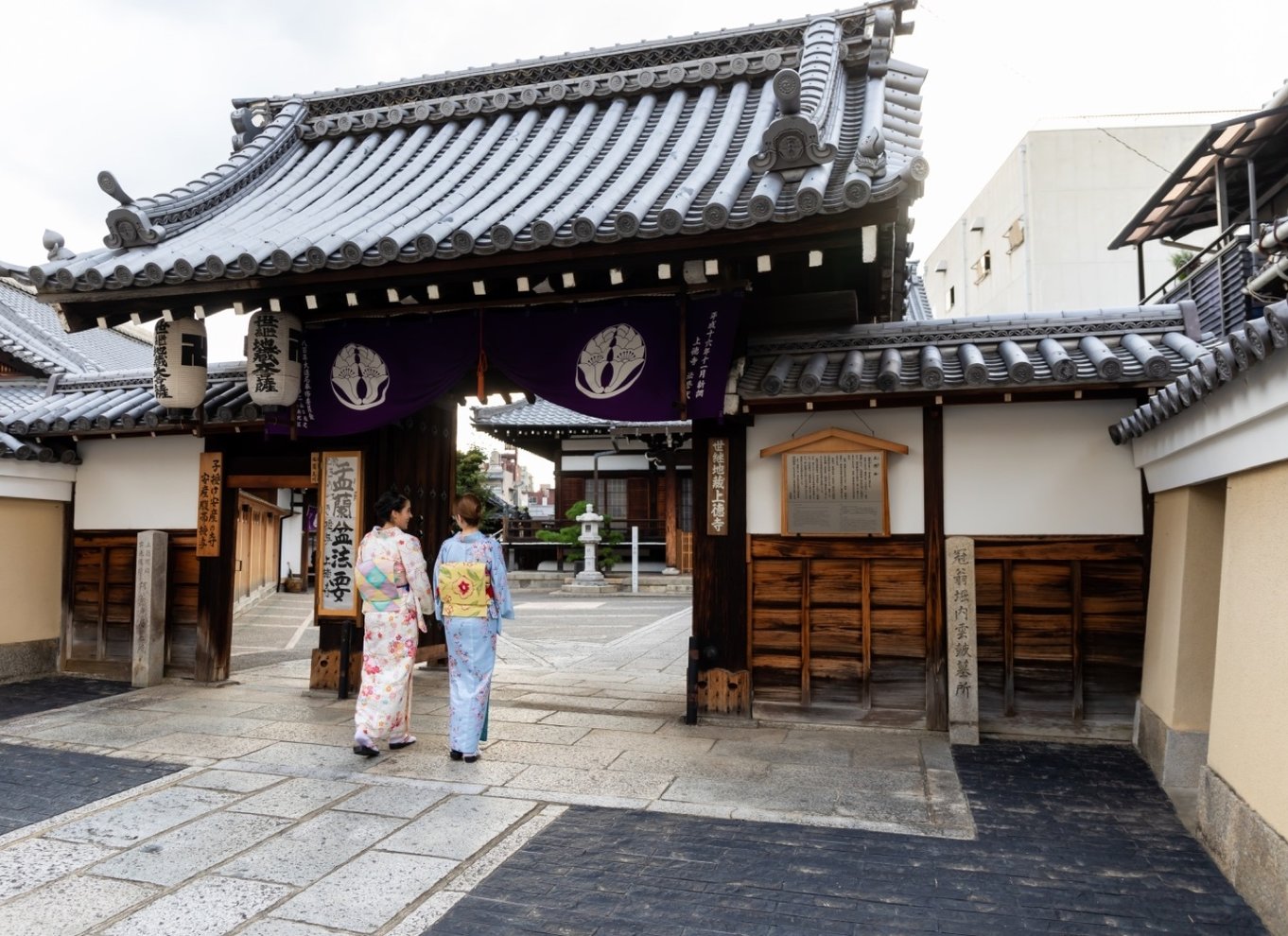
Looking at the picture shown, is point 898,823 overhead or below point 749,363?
below

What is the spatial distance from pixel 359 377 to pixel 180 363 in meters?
1.79

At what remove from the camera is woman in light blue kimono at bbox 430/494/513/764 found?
229 inches

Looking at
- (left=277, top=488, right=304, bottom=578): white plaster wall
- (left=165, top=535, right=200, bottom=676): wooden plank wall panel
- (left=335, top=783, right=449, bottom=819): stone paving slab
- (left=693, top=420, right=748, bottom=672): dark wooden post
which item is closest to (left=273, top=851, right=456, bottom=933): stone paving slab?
(left=335, top=783, right=449, bottom=819): stone paving slab

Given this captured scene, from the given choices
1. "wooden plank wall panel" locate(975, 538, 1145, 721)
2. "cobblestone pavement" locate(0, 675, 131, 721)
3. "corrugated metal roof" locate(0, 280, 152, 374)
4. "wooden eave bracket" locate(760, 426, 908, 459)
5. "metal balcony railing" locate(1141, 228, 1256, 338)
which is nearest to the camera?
"wooden plank wall panel" locate(975, 538, 1145, 721)

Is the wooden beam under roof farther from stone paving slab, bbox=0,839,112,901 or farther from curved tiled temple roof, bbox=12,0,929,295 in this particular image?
stone paving slab, bbox=0,839,112,901

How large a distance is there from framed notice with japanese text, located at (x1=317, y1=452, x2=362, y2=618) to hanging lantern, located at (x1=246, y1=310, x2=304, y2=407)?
108 centimetres

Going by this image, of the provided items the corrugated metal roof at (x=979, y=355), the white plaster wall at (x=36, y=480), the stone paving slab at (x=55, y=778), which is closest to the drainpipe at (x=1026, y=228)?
the corrugated metal roof at (x=979, y=355)

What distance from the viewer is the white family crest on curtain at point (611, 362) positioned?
23.0ft

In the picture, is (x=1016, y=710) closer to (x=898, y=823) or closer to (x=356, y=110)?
(x=898, y=823)

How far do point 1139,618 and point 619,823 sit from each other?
4.36 metres

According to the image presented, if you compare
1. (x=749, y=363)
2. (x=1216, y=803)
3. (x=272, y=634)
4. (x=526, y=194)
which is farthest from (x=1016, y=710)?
(x=272, y=634)

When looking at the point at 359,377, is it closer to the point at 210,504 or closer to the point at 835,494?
the point at 210,504

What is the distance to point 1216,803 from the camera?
4.19 meters

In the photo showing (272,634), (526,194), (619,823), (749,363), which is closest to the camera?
(619,823)
